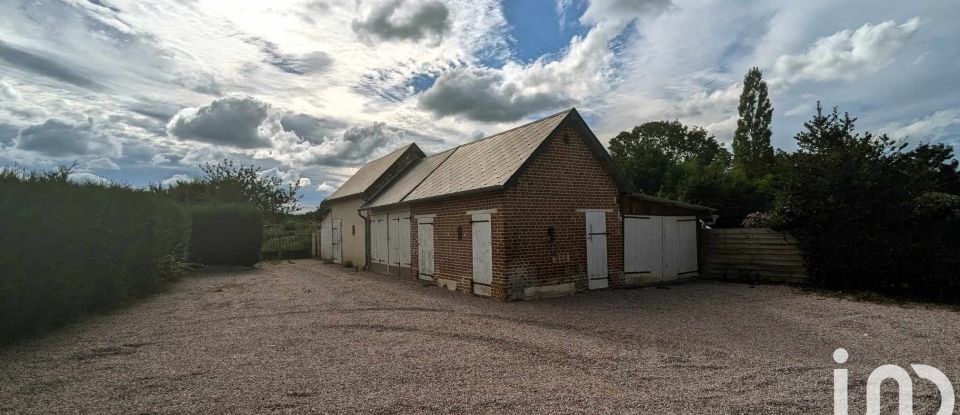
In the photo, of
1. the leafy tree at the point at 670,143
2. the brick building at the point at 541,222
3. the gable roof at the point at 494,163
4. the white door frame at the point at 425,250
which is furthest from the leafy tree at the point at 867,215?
the leafy tree at the point at 670,143

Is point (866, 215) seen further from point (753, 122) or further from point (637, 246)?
point (753, 122)

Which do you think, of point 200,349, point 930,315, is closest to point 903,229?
point 930,315

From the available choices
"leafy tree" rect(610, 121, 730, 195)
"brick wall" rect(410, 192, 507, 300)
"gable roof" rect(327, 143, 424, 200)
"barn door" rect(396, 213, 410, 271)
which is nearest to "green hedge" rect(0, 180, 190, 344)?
"barn door" rect(396, 213, 410, 271)

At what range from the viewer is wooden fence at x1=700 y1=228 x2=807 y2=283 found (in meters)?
12.5

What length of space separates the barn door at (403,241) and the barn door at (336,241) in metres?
7.12

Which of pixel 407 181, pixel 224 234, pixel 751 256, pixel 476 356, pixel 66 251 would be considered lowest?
pixel 476 356

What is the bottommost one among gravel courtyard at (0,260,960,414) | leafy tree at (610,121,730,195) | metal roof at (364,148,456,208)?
gravel courtyard at (0,260,960,414)

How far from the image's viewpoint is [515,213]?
10469mm

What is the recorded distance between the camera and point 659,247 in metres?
13.2

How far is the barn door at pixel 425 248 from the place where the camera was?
43.9ft

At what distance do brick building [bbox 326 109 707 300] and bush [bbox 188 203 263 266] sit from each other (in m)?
9.50

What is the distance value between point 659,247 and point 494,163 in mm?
5227

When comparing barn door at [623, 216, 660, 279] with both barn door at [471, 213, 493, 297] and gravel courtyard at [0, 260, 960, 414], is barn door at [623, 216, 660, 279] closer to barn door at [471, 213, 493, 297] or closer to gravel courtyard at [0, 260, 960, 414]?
gravel courtyard at [0, 260, 960, 414]

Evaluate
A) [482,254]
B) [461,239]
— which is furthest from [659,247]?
[461,239]
